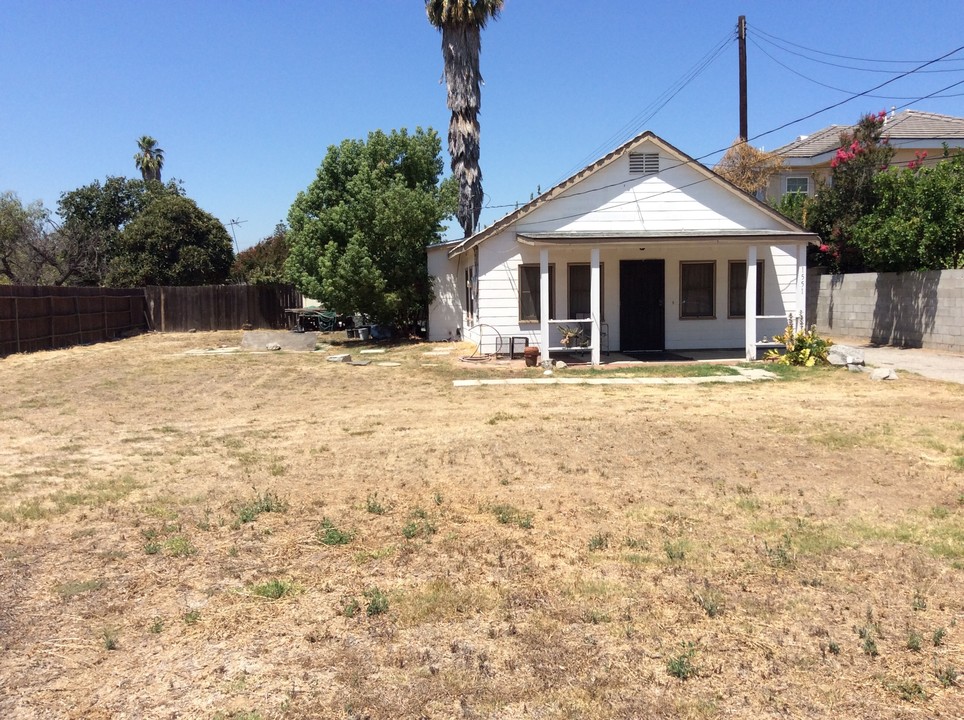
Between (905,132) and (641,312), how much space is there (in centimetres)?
2025

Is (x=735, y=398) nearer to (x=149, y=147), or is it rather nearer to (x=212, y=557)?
(x=212, y=557)

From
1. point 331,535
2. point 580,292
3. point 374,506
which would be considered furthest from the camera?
point 580,292

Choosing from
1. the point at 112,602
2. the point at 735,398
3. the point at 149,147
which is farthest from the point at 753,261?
the point at 149,147

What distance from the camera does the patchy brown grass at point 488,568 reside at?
11.4 ft

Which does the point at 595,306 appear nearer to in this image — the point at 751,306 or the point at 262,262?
the point at 751,306

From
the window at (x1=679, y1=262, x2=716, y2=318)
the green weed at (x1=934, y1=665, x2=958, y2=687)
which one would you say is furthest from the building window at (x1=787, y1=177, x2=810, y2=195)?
the green weed at (x1=934, y1=665, x2=958, y2=687)

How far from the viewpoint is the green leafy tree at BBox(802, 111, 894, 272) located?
73.4 ft

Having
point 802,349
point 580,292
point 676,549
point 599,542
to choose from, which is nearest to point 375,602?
point 599,542

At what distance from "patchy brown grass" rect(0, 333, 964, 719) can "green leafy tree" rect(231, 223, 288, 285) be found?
1243 inches

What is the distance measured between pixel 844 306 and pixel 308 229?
672 inches

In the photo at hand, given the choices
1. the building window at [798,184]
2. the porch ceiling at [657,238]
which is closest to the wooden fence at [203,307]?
the porch ceiling at [657,238]

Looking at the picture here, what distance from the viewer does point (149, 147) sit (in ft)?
205

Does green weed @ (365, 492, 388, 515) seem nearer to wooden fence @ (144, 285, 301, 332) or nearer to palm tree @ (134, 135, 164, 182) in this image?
wooden fence @ (144, 285, 301, 332)

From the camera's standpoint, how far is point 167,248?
127 feet
